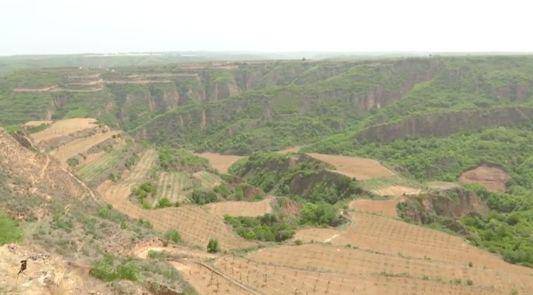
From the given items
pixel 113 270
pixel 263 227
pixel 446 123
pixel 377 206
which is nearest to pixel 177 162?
pixel 377 206

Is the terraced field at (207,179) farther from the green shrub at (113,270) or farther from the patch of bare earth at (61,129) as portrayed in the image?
the green shrub at (113,270)

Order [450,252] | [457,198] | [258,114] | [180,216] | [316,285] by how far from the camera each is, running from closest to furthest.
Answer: [316,285] → [450,252] → [180,216] → [457,198] → [258,114]

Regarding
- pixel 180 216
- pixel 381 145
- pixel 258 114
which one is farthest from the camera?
pixel 258 114

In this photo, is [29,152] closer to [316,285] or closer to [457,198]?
[316,285]

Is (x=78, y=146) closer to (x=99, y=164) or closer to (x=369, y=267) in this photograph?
(x=99, y=164)

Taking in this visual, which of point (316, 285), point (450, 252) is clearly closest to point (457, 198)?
point (450, 252)

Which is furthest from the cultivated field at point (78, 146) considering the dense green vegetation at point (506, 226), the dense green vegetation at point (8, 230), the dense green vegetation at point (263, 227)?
the dense green vegetation at point (506, 226)
